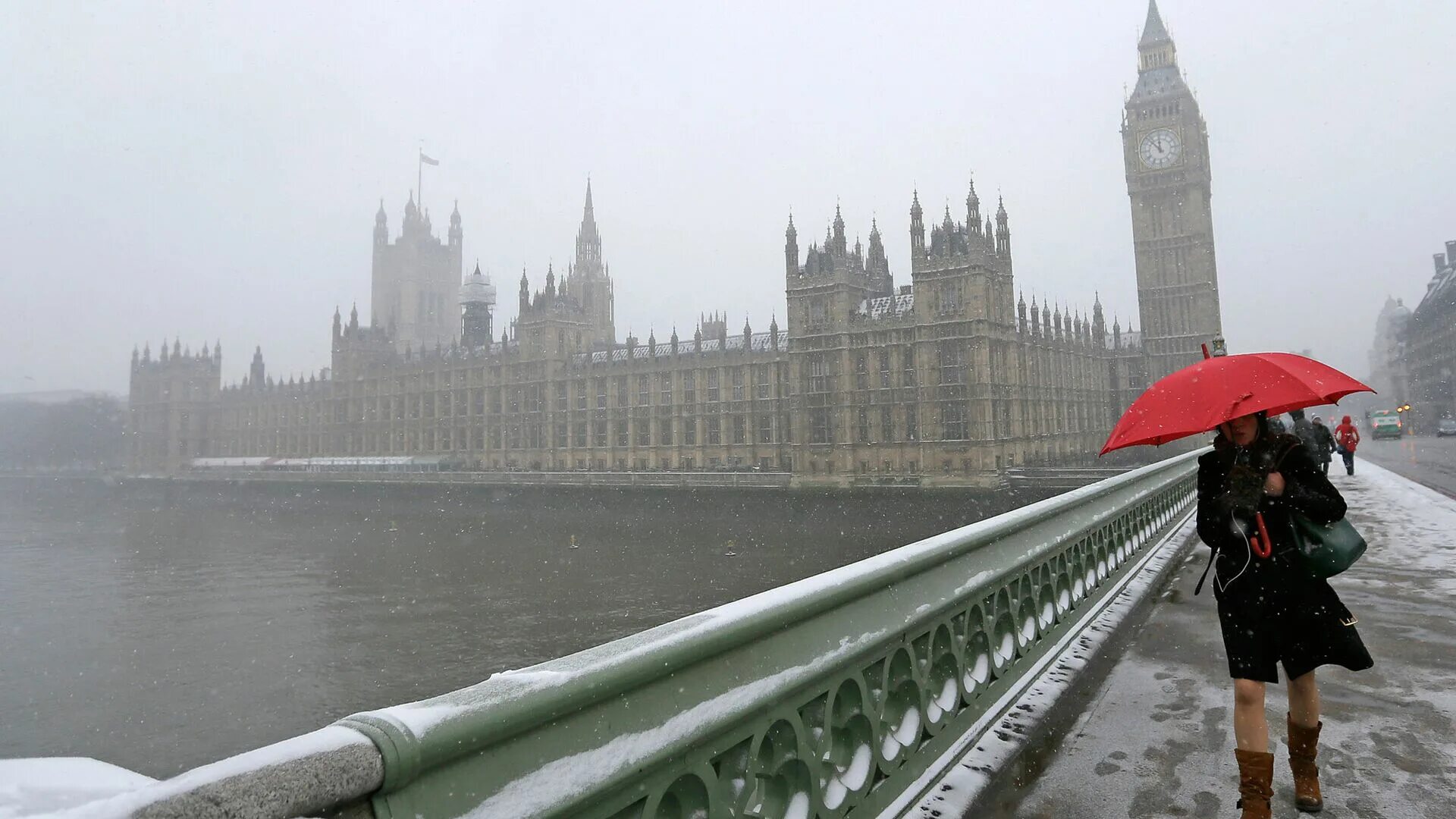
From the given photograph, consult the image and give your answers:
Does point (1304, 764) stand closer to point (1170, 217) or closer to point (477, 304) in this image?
point (1170, 217)

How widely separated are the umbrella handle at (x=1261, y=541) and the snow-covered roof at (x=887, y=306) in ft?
151

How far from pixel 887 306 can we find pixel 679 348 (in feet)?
64.6

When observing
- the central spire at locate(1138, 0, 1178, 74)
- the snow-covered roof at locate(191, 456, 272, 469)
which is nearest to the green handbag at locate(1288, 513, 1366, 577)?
the central spire at locate(1138, 0, 1178, 74)

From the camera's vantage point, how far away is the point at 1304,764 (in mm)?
3242

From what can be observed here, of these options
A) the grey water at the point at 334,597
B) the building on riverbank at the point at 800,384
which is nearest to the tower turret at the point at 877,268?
the building on riverbank at the point at 800,384

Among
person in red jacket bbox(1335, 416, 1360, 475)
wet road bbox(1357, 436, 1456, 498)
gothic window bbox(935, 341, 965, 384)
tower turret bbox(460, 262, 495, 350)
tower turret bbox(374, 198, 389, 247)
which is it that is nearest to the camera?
wet road bbox(1357, 436, 1456, 498)

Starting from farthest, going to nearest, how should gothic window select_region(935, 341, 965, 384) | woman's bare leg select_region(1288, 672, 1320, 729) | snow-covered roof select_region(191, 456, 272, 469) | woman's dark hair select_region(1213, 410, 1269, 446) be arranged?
snow-covered roof select_region(191, 456, 272, 469)
gothic window select_region(935, 341, 965, 384)
woman's dark hair select_region(1213, 410, 1269, 446)
woman's bare leg select_region(1288, 672, 1320, 729)

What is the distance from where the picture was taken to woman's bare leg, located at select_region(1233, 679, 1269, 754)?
10.0 feet

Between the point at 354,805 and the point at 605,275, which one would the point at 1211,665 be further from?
the point at 605,275

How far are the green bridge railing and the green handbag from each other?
1325mm

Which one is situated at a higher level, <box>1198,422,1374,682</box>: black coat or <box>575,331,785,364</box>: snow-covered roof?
<box>575,331,785,364</box>: snow-covered roof

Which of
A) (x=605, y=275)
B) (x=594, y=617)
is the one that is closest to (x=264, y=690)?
(x=594, y=617)

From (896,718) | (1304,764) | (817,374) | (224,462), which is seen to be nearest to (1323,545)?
(1304,764)

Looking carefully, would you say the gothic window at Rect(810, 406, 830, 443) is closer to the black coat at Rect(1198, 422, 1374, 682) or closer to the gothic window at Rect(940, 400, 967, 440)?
the gothic window at Rect(940, 400, 967, 440)
